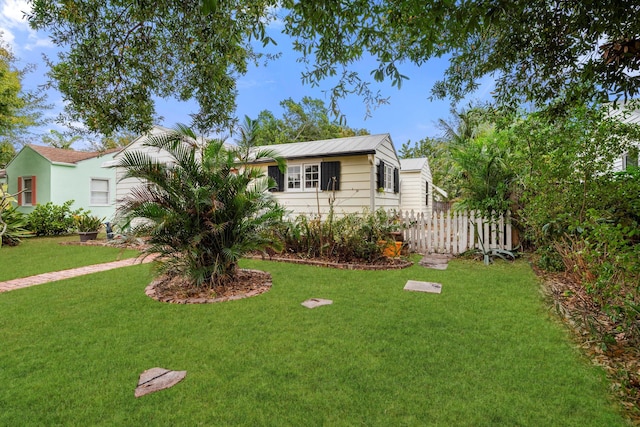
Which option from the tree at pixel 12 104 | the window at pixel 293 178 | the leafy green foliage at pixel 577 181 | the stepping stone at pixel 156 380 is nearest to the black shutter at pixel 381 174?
the window at pixel 293 178

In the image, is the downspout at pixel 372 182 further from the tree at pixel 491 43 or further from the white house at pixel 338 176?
the tree at pixel 491 43

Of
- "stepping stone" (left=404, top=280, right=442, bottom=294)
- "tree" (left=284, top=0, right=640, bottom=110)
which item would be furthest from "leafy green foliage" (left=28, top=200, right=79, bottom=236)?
"tree" (left=284, top=0, right=640, bottom=110)

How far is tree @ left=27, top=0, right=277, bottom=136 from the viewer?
3404mm

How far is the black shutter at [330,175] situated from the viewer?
9.43 meters

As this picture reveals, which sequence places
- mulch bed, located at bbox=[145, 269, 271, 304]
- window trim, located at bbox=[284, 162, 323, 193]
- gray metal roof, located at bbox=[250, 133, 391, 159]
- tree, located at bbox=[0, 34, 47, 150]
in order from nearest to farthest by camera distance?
mulch bed, located at bbox=[145, 269, 271, 304] → gray metal roof, located at bbox=[250, 133, 391, 159] → window trim, located at bbox=[284, 162, 323, 193] → tree, located at bbox=[0, 34, 47, 150]

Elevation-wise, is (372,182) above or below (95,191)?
below

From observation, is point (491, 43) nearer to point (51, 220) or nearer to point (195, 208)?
point (195, 208)

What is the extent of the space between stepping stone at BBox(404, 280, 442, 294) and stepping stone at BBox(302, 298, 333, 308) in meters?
1.39

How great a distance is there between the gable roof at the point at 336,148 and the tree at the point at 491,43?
16.3ft

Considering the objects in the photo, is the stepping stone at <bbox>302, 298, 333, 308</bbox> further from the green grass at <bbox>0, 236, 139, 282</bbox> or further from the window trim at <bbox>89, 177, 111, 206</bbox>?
the window trim at <bbox>89, 177, 111, 206</bbox>

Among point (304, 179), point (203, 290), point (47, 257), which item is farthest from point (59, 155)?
point (203, 290)

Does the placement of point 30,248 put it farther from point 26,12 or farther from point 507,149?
point 507,149

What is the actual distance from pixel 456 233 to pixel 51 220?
50.0 ft

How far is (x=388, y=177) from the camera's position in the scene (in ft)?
35.3
